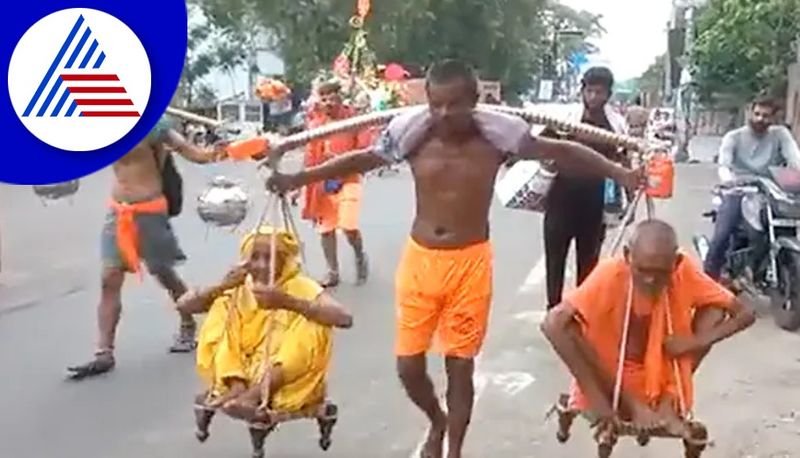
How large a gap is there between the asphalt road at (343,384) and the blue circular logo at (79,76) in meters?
0.99

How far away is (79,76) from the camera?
1165 cm

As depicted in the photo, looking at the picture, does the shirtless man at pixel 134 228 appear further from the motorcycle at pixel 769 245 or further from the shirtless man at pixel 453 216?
the motorcycle at pixel 769 245

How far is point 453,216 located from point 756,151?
196 inches

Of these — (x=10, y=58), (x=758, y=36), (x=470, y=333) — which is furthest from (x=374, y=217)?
(x=758, y=36)

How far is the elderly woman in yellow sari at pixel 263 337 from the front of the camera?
5.63 meters

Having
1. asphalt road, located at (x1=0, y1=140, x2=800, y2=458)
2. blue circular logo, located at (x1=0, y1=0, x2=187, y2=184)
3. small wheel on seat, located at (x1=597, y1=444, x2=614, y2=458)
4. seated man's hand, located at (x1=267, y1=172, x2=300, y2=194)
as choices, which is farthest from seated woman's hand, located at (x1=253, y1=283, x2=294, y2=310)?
blue circular logo, located at (x1=0, y1=0, x2=187, y2=184)

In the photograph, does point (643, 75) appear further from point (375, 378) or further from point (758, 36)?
point (375, 378)

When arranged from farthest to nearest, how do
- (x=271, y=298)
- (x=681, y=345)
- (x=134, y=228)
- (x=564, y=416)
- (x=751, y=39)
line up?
(x=751, y=39), (x=134, y=228), (x=271, y=298), (x=564, y=416), (x=681, y=345)

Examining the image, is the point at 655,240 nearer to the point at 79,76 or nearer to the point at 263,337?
the point at 263,337

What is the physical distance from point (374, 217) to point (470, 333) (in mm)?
11149

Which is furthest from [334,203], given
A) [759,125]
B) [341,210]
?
[759,125]

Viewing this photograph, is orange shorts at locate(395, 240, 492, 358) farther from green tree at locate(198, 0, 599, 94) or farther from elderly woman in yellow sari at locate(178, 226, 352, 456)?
green tree at locate(198, 0, 599, 94)

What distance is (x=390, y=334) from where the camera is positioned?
895 centimetres

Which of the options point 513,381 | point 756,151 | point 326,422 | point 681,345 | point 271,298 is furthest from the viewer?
point 756,151
